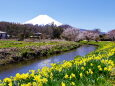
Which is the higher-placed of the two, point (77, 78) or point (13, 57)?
point (77, 78)

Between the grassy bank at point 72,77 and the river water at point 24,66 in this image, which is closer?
the grassy bank at point 72,77

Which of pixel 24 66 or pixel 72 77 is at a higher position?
pixel 72 77

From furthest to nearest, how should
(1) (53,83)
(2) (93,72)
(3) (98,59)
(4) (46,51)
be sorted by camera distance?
1. (4) (46,51)
2. (3) (98,59)
3. (2) (93,72)
4. (1) (53,83)

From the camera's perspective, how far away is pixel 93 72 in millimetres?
7168

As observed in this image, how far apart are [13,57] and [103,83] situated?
24.2 m

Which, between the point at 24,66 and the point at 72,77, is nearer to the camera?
the point at 72,77

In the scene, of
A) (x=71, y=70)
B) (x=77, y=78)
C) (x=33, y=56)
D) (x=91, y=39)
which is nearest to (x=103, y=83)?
(x=77, y=78)

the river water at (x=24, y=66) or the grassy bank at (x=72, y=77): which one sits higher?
the grassy bank at (x=72, y=77)

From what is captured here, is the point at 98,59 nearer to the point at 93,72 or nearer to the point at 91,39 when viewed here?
the point at 93,72

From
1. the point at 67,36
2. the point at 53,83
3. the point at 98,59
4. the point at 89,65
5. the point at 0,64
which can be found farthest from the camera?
the point at 67,36

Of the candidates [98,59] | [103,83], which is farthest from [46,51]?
[103,83]

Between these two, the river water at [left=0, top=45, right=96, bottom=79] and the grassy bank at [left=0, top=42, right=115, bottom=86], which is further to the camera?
the river water at [left=0, top=45, right=96, bottom=79]

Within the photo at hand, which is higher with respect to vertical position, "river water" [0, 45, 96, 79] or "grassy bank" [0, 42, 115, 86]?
"grassy bank" [0, 42, 115, 86]

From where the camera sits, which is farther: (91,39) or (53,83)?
(91,39)
